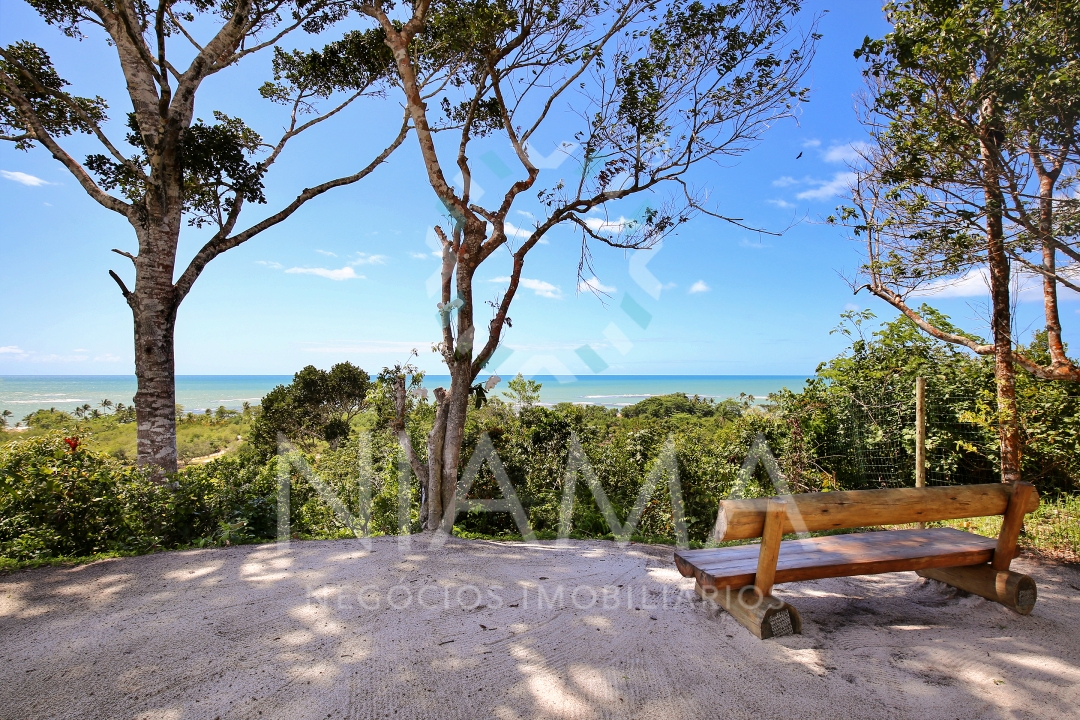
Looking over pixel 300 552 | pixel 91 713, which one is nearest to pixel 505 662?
pixel 91 713

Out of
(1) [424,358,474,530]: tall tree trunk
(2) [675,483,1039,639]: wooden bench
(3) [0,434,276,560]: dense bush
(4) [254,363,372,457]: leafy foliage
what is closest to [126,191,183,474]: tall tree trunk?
(3) [0,434,276,560]: dense bush

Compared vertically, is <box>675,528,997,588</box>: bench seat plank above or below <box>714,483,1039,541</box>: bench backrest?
below

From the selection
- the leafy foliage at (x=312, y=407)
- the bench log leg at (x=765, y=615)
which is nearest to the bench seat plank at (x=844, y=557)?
the bench log leg at (x=765, y=615)

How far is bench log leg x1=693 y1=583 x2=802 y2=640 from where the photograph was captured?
2639mm

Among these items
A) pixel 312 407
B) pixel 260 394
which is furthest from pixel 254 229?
pixel 260 394

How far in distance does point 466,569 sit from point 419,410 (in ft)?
15.6

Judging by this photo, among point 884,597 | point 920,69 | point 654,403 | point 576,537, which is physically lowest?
point 576,537

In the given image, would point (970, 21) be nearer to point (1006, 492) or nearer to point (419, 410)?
point (1006, 492)

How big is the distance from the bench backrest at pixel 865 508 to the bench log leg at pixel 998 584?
0.41 metres

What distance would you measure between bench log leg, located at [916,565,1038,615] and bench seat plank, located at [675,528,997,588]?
0.29ft

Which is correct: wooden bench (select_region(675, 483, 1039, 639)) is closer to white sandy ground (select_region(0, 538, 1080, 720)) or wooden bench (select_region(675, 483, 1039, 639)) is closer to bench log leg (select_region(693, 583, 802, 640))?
bench log leg (select_region(693, 583, 802, 640))

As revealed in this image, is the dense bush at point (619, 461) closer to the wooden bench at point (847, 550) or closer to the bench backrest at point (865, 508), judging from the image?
the wooden bench at point (847, 550)

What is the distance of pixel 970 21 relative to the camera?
3.74 metres

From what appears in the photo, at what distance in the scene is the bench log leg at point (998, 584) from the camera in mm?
2922
